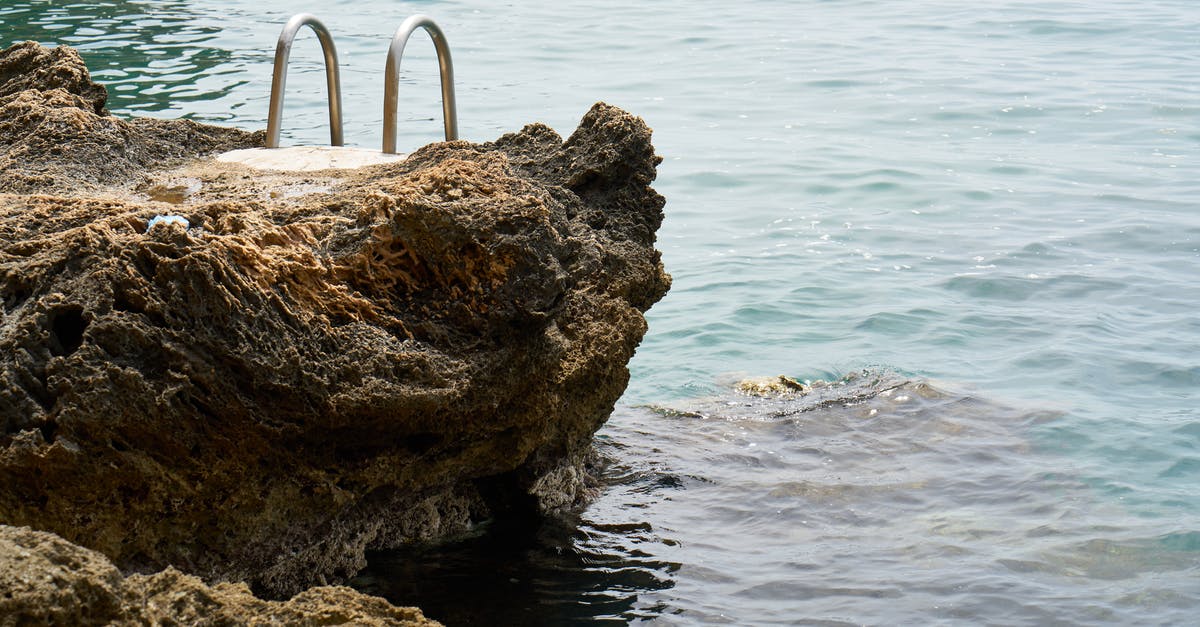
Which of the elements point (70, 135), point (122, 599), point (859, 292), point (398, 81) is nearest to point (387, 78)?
point (398, 81)

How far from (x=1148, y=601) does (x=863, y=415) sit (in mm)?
1799

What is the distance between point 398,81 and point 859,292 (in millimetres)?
3833

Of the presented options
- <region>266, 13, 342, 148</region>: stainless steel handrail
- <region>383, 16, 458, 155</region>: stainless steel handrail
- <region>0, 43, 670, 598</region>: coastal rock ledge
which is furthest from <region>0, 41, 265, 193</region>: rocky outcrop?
<region>383, 16, 458, 155</region>: stainless steel handrail

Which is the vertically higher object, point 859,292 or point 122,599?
point 122,599

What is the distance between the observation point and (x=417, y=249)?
3377mm

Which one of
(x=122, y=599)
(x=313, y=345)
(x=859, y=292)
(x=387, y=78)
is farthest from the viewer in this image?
(x=859, y=292)

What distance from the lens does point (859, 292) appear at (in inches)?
317

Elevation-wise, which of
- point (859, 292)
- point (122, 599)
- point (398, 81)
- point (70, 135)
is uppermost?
point (398, 81)

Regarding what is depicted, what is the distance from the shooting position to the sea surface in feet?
13.8

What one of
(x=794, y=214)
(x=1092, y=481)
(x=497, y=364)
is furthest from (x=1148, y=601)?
(x=794, y=214)

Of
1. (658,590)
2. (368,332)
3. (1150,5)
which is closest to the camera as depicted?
(368,332)

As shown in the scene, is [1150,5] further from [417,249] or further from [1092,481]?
[417,249]

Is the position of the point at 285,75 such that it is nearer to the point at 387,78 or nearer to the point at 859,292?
the point at 387,78

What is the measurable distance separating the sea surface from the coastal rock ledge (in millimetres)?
417
